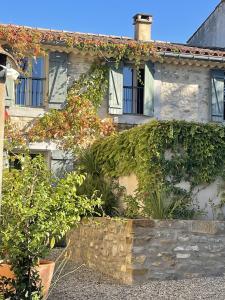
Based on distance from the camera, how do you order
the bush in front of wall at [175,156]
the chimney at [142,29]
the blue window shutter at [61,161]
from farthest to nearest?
1. the chimney at [142,29]
2. the blue window shutter at [61,161]
3. the bush in front of wall at [175,156]

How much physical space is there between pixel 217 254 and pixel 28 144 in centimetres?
632

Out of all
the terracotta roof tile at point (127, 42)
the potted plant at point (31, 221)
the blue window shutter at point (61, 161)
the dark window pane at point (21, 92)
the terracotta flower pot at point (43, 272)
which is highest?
the terracotta roof tile at point (127, 42)

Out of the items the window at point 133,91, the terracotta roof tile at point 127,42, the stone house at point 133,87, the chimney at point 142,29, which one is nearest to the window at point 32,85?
the stone house at point 133,87

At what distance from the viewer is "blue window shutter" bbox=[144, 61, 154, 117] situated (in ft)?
44.6

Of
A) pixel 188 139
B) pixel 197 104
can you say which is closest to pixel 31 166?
pixel 188 139

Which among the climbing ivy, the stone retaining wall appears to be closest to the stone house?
the climbing ivy

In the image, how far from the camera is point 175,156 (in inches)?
324

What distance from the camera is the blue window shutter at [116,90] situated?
13.3 meters

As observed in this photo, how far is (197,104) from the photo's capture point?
14125mm

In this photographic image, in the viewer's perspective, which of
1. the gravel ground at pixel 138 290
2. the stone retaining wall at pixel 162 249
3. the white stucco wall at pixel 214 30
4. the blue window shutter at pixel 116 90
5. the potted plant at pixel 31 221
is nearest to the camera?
the potted plant at pixel 31 221

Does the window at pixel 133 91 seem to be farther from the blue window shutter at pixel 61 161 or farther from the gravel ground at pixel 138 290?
the gravel ground at pixel 138 290

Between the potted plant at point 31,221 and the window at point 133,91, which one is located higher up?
the window at point 133,91

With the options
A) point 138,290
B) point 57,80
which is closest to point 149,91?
point 57,80

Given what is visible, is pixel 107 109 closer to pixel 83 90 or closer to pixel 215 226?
pixel 83 90
